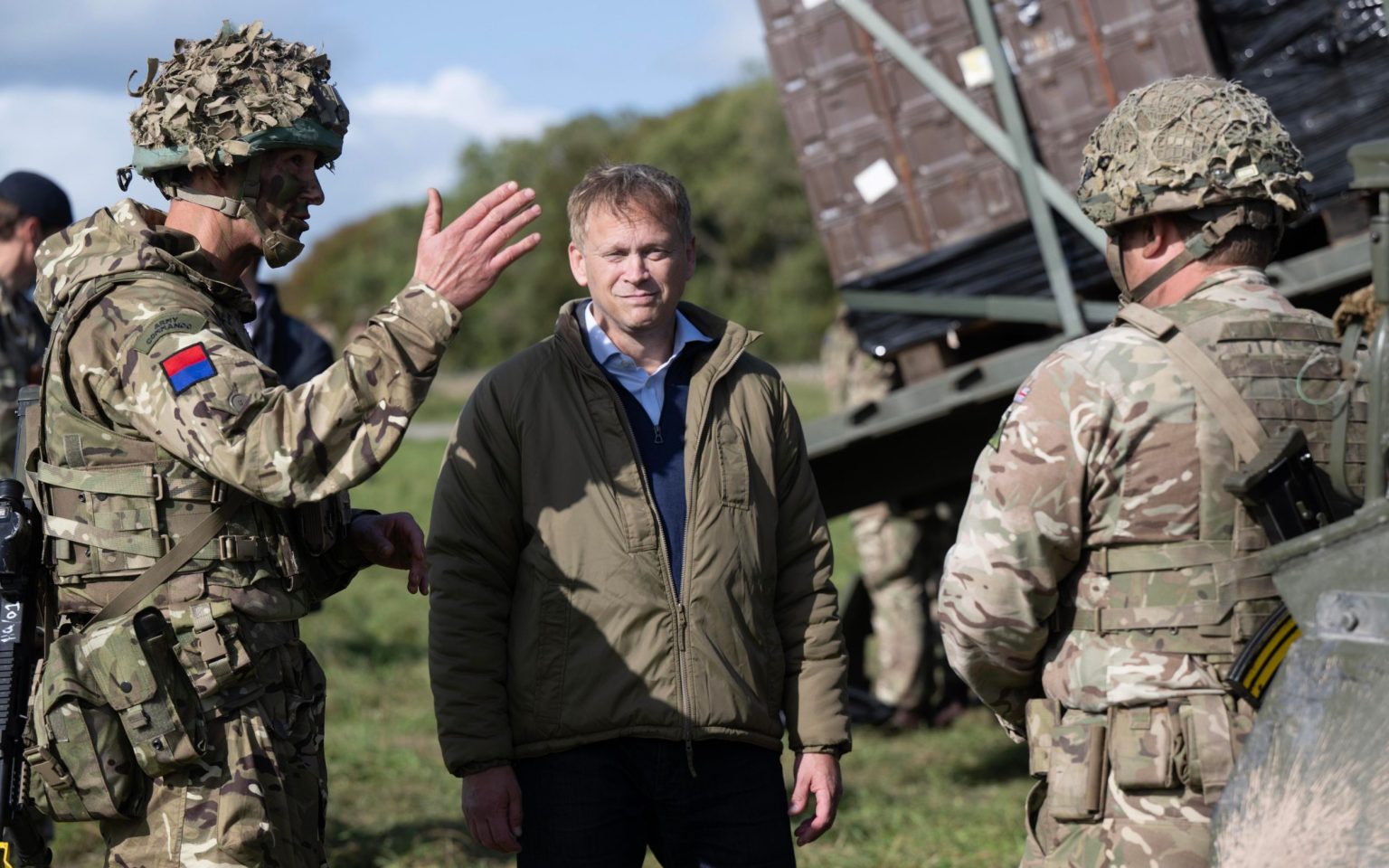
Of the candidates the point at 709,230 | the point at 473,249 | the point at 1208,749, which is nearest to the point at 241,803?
the point at 473,249

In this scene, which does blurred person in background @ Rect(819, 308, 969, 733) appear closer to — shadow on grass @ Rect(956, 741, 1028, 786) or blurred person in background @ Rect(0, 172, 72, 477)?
shadow on grass @ Rect(956, 741, 1028, 786)

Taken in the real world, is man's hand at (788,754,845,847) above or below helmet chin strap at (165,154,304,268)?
below

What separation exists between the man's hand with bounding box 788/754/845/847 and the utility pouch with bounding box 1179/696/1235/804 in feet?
3.32

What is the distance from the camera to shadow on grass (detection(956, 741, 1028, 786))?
23.3 ft

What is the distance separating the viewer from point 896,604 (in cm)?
849

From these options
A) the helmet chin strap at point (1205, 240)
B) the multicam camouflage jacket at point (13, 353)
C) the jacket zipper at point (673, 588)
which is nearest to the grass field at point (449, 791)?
the multicam camouflage jacket at point (13, 353)

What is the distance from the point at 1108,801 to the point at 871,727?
18.2 feet

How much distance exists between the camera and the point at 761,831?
3.45 meters

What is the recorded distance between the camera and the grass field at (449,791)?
5.84m

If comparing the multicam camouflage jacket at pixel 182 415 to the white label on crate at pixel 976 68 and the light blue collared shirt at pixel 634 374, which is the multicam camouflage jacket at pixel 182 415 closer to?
the light blue collared shirt at pixel 634 374

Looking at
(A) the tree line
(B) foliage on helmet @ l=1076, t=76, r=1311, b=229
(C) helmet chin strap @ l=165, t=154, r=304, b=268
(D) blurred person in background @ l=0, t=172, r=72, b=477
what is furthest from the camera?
(A) the tree line

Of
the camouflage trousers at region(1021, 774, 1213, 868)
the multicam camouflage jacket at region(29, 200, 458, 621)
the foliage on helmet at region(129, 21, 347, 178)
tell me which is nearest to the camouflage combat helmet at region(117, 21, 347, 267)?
the foliage on helmet at region(129, 21, 347, 178)

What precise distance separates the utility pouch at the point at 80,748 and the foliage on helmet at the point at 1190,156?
2008mm

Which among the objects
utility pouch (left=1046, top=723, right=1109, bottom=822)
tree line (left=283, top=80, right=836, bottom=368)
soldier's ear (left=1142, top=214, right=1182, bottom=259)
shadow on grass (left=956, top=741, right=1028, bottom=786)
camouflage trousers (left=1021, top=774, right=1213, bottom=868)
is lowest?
shadow on grass (left=956, top=741, right=1028, bottom=786)
